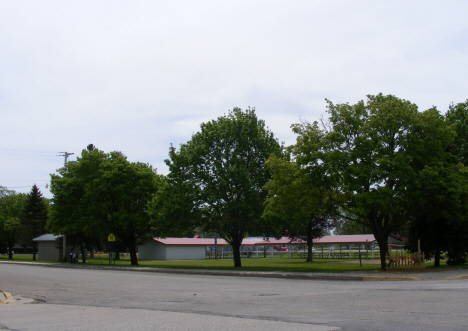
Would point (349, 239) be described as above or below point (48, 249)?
above

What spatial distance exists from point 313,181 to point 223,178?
796cm

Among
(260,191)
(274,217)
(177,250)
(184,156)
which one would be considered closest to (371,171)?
(274,217)

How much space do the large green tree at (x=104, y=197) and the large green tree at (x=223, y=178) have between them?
752cm

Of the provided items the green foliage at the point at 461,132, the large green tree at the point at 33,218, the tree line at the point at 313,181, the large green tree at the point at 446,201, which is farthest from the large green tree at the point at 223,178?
the large green tree at the point at 33,218

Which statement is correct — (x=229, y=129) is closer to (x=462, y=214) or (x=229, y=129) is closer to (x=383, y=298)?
(x=462, y=214)

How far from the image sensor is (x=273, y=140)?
37.2 metres

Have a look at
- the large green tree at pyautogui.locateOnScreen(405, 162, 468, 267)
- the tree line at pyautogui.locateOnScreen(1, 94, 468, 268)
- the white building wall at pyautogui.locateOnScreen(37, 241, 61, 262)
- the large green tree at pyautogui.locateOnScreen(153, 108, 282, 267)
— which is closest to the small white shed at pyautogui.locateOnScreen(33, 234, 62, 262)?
the white building wall at pyautogui.locateOnScreen(37, 241, 61, 262)

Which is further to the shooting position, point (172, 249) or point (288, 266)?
point (172, 249)

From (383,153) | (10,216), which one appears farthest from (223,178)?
(10,216)

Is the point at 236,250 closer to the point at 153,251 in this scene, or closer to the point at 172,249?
the point at 172,249

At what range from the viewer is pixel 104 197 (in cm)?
4466

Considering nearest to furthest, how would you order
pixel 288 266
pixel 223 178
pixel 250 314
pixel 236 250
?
pixel 250 314, pixel 223 178, pixel 236 250, pixel 288 266

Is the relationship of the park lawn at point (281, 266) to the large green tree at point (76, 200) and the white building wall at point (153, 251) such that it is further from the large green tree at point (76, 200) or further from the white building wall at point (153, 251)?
the white building wall at point (153, 251)

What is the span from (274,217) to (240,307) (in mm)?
21508
